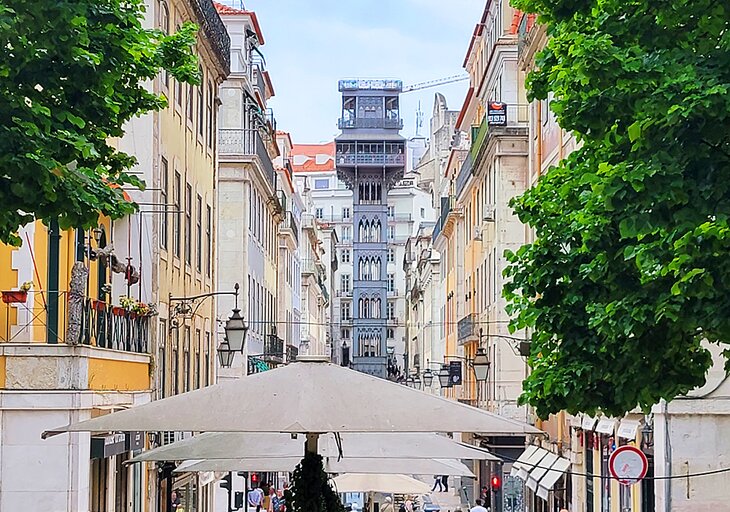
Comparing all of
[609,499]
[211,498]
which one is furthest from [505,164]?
[609,499]

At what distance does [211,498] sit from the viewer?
37.9 meters

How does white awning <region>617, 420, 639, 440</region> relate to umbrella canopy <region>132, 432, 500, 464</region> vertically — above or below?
below

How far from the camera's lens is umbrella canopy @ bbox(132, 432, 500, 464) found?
1307cm

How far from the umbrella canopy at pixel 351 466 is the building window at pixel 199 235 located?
17.8 meters

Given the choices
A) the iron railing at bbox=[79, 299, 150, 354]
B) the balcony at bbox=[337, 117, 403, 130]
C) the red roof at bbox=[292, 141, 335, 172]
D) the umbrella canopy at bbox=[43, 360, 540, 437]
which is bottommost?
the umbrella canopy at bbox=[43, 360, 540, 437]

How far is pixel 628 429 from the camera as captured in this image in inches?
968

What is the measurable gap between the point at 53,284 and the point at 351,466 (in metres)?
6.97

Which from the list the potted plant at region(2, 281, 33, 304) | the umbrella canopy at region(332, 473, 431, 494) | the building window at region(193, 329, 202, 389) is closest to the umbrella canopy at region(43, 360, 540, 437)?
the potted plant at region(2, 281, 33, 304)

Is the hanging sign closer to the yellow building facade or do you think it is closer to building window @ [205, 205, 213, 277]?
the yellow building facade

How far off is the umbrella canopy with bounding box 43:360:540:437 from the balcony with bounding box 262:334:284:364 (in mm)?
39064

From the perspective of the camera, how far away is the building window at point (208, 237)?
117 ft

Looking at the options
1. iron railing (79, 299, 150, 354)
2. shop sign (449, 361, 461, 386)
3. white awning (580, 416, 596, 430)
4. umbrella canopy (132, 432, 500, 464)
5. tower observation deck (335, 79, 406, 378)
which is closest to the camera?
umbrella canopy (132, 432, 500, 464)

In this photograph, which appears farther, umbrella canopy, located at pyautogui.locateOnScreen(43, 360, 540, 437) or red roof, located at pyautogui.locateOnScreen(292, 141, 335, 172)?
red roof, located at pyautogui.locateOnScreen(292, 141, 335, 172)

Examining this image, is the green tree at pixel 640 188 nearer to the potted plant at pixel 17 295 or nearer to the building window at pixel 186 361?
the potted plant at pixel 17 295
